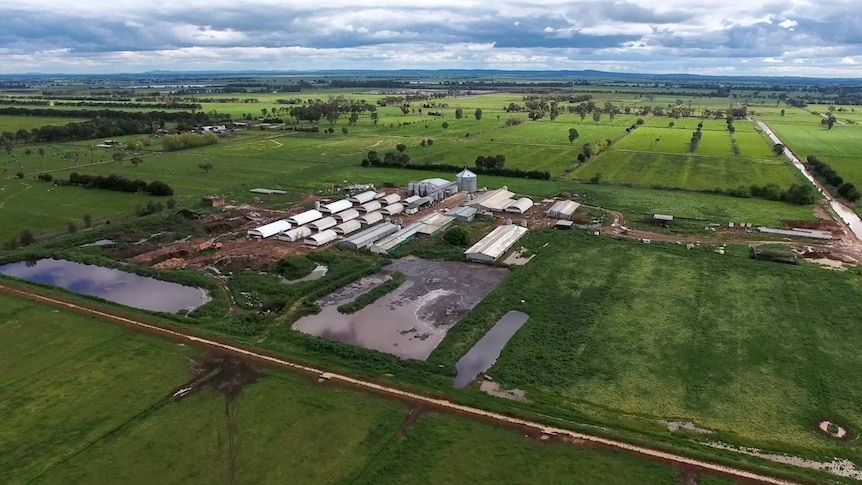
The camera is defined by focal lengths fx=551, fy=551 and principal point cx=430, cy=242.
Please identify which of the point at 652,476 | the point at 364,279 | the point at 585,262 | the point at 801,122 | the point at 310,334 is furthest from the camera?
the point at 801,122

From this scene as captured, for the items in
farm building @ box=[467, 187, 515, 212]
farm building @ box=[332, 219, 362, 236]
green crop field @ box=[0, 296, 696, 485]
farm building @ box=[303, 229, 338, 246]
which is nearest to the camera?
green crop field @ box=[0, 296, 696, 485]

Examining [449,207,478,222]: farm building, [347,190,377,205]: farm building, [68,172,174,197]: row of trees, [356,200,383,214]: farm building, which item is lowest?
[449,207,478,222]: farm building

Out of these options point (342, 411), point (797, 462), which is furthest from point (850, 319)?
point (342, 411)

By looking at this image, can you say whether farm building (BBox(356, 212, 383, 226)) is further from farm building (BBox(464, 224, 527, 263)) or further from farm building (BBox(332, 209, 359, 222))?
farm building (BBox(464, 224, 527, 263))

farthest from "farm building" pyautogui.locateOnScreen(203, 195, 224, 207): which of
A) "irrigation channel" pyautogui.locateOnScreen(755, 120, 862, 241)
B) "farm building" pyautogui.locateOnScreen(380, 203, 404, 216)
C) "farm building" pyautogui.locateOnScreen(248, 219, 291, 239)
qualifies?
"irrigation channel" pyautogui.locateOnScreen(755, 120, 862, 241)

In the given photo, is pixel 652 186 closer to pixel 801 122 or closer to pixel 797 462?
pixel 797 462

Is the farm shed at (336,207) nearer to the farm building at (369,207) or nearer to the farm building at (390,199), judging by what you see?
the farm building at (369,207)

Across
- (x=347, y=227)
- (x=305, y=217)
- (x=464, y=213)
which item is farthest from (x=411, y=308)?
(x=464, y=213)
